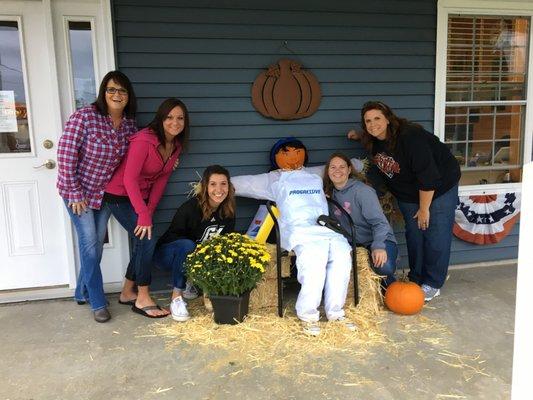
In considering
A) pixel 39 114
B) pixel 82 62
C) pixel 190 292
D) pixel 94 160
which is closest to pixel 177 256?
pixel 190 292

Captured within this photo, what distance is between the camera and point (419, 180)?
307 cm

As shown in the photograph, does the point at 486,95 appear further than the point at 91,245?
Yes

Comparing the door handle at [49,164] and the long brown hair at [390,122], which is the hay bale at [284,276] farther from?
the door handle at [49,164]

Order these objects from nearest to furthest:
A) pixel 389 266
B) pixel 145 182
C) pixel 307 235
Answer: pixel 307 235 < pixel 145 182 < pixel 389 266

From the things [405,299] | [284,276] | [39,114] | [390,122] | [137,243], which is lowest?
[405,299]

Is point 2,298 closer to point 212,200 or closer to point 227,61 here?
point 212,200

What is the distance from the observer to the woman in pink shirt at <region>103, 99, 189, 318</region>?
9.36 feet

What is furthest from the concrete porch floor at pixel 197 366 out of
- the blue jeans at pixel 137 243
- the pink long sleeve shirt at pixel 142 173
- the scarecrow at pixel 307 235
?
the pink long sleeve shirt at pixel 142 173

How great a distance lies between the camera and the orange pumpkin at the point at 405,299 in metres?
2.97

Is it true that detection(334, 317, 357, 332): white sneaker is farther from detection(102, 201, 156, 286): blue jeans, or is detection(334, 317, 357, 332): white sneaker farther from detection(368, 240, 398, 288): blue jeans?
detection(102, 201, 156, 286): blue jeans

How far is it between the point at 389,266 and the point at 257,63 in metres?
1.74

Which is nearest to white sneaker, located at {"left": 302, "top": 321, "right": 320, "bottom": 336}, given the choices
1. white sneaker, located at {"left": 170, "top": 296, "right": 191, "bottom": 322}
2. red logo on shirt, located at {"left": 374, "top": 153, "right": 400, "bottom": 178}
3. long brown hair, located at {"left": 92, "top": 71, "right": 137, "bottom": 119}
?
white sneaker, located at {"left": 170, "top": 296, "right": 191, "bottom": 322}

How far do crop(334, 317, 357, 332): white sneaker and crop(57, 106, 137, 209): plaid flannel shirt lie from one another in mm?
1661

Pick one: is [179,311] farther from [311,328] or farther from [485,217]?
[485,217]
